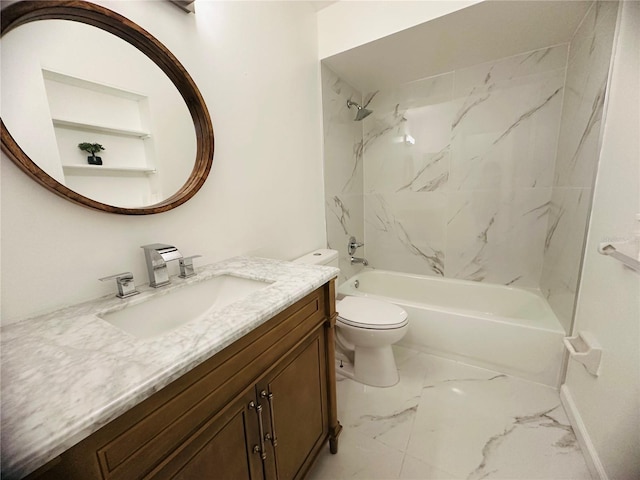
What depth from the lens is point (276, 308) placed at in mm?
712

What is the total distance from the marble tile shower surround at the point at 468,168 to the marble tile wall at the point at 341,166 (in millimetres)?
164

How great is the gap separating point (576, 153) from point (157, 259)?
86.8 inches

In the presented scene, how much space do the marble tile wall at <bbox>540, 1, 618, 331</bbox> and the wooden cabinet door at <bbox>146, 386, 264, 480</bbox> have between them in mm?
1703

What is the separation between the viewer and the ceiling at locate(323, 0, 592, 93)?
1373 mm

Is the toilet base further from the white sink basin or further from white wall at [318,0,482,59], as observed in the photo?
white wall at [318,0,482,59]

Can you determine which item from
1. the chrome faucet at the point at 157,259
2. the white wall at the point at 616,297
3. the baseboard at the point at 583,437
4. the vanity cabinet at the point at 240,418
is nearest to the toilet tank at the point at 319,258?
the vanity cabinet at the point at 240,418

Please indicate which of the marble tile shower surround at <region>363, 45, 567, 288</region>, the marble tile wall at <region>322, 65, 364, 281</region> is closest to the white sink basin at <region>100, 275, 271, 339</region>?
the marble tile wall at <region>322, 65, 364, 281</region>

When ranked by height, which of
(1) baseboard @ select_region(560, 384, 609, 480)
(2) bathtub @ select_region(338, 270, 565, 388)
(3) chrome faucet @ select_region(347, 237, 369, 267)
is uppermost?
(3) chrome faucet @ select_region(347, 237, 369, 267)

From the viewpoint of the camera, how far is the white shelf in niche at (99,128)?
2.45 ft

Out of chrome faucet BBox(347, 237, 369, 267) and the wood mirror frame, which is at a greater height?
the wood mirror frame

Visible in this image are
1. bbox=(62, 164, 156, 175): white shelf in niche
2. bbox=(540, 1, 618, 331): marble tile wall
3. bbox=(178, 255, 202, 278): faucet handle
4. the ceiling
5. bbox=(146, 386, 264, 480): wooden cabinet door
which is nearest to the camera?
bbox=(146, 386, 264, 480): wooden cabinet door

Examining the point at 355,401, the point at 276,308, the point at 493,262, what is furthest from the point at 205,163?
the point at 493,262

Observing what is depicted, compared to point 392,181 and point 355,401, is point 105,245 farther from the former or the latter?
point 392,181

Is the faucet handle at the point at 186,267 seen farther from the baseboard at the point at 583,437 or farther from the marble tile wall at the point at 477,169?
the baseboard at the point at 583,437
